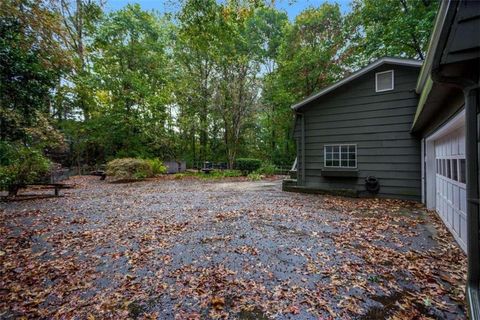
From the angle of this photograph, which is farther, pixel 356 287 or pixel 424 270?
pixel 424 270

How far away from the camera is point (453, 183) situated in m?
3.79

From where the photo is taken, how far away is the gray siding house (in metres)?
6.85

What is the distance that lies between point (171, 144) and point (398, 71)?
574 inches

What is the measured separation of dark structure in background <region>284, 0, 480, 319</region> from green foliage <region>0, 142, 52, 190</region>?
9.08 m

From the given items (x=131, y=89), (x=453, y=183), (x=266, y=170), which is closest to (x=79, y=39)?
(x=453, y=183)

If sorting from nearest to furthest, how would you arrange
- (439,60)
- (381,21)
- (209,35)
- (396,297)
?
(439,60)
(396,297)
(209,35)
(381,21)

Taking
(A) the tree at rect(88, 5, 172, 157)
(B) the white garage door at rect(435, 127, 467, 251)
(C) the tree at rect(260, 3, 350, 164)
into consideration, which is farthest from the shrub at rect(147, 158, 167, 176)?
(B) the white garage door at rect(435, 127, 467, 251)

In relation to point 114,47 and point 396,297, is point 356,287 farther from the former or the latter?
point 114,47

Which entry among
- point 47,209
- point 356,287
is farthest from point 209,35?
point 47,209

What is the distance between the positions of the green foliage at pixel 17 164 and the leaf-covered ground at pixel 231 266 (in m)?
1.99

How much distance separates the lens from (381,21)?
40.2 feet

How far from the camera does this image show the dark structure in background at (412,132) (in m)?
1.69

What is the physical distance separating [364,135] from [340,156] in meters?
1.06

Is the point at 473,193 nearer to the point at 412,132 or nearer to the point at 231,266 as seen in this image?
the point at 231,266
